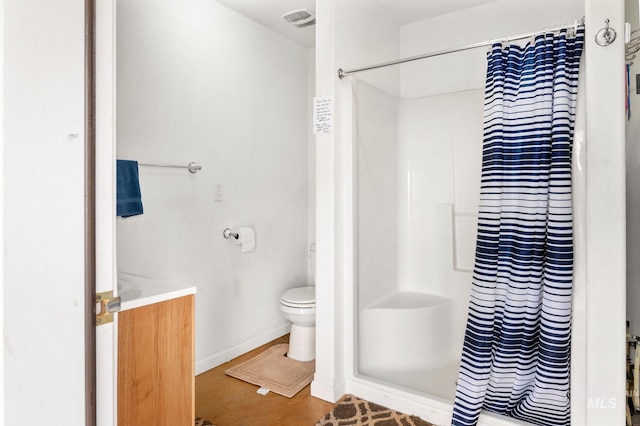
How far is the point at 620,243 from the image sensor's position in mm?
1312

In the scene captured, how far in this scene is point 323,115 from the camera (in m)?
2.25

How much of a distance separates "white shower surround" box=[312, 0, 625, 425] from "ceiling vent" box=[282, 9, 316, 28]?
465 mm

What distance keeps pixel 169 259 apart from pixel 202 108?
99 cm

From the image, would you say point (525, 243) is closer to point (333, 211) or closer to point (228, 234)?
point (333, 211)

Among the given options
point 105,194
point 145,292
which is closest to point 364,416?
point 145,292

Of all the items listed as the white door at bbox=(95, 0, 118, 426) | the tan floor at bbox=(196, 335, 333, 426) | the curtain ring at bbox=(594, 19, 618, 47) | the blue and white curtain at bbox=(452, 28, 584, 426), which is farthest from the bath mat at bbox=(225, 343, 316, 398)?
the curtain ring at bbox=(594, 19, 618, 47)

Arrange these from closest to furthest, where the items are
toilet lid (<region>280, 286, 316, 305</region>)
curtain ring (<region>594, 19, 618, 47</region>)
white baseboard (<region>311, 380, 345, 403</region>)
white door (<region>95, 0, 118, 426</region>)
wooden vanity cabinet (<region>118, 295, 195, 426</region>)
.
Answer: white door (<region>95, 0, 118, 426</region>) < wooden vanity cabinet (<region>118, 295, 195, 426</region>) < curtain ring (<region>594, 19, 618, 47</region>) < white baseboard (<region>311, 380, 345, 403</region>) < toilet lid (<region>280, 286, 316, 305</region>)

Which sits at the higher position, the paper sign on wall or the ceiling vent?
the ceiling vent

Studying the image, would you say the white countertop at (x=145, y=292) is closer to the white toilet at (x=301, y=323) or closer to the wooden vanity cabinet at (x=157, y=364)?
the wooden vanity cabinet at (x=157, y=364)

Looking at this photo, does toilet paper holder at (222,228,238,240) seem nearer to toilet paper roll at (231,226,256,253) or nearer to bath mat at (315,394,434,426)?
toilet paper roll at (231,226,256,253)

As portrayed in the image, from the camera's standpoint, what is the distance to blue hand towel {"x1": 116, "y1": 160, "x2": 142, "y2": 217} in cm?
171

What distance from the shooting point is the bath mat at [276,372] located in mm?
2367

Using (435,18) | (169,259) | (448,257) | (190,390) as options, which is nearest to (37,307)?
(190,390)

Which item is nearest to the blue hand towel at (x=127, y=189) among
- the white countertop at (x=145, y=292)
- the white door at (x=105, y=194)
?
the white countertop at (x=145, y=292)
